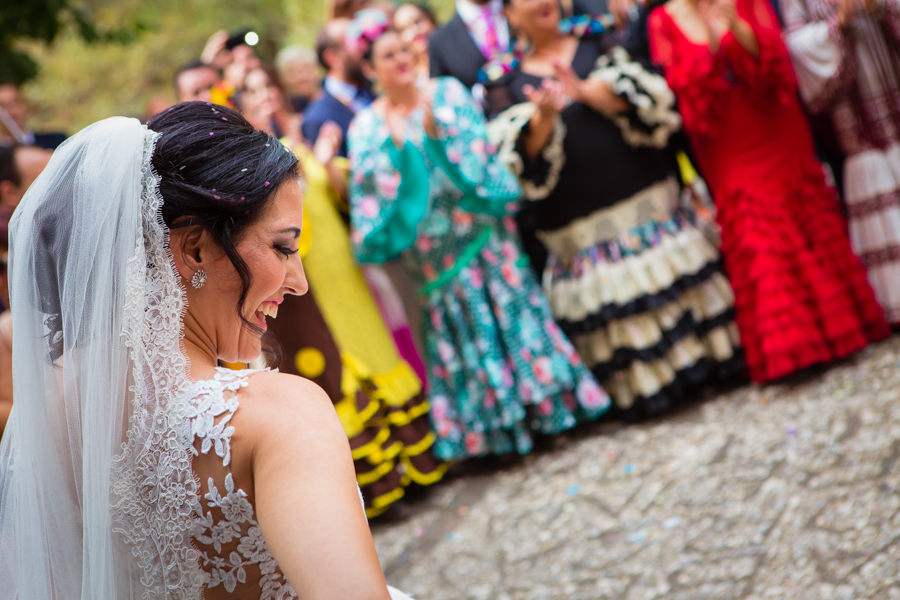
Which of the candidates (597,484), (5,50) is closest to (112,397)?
(597,484)

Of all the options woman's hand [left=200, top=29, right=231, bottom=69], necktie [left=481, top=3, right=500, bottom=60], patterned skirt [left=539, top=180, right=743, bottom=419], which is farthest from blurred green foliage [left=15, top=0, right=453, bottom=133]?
patterned skirt [left=539, top=180, right=743, bottom=419]

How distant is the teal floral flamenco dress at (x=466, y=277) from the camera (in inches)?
148

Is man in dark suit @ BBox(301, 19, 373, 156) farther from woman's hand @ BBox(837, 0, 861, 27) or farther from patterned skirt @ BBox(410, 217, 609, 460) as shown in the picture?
woman's hand @ BBox(837, 0, 861, 27)

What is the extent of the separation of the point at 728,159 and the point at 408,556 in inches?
94.0

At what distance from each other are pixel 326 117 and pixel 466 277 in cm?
148

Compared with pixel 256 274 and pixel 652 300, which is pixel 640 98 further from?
pixel 256 274

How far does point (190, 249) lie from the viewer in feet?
4.43

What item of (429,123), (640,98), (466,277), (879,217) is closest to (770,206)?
(879,217)

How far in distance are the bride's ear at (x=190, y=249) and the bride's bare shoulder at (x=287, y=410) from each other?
237 millimetres

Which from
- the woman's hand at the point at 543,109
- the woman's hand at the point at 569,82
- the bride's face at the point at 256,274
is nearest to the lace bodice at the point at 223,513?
the bride's face at the point at 256,274

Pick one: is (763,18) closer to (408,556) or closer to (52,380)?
(408,556)

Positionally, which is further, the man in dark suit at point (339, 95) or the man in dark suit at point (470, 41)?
the man in dark suit at point (339, 95)

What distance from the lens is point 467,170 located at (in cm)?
369

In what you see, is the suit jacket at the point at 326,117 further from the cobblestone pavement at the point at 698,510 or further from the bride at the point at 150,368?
the bride at the point at 150,368
